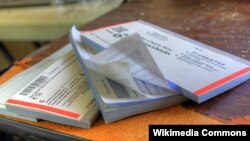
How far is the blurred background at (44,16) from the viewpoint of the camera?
3.55 ft

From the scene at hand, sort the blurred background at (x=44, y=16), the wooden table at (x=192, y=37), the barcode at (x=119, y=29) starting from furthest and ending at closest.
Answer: the blurred background at (x=44, y=16) < the barcode at (x=119, y=29) < the wooden table at (x=192, y=37)

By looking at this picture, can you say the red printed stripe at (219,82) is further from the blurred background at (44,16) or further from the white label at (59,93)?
the blurred background at (44,16)

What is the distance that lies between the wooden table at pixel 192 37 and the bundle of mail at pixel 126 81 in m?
0.01

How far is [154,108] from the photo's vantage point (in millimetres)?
445

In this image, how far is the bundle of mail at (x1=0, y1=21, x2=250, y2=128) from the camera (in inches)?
17.1

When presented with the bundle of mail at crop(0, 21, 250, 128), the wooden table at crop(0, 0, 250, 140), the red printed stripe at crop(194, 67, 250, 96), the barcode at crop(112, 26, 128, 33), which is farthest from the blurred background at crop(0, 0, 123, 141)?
the red printed stripe at crop(194, 67, 250, 96)

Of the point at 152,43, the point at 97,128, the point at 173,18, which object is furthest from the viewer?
the point at 173,18

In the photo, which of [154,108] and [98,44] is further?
[98,44]

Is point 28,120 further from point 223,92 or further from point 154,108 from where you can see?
point 223,92

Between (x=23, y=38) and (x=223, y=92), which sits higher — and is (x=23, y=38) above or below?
below

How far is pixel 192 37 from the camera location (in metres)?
0.64

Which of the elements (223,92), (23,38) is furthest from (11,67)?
(23,38)

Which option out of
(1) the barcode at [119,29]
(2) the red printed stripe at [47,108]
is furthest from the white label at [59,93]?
(1) the barcode at [119,29]

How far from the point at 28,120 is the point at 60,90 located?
7 cm
